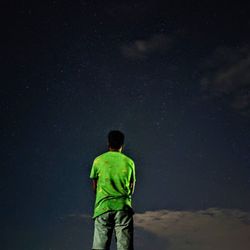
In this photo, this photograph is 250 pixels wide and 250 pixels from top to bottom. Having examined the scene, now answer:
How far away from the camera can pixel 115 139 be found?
19.1ft

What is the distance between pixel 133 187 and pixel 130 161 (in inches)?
14.9

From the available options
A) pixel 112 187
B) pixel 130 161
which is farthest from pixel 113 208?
pixel 130 161

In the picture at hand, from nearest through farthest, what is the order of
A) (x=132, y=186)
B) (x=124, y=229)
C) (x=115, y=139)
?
(x=124, y=229) → (x=132, y=186) → (x=115, y=139)

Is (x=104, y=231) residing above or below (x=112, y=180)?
below

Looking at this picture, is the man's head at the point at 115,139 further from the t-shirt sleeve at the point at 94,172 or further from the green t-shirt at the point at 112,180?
the t-shirt sleeve at the point at 94,172

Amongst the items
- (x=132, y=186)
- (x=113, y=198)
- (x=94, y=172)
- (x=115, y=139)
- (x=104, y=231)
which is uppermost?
(x=115, y=139)

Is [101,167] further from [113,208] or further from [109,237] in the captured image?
[109,237]

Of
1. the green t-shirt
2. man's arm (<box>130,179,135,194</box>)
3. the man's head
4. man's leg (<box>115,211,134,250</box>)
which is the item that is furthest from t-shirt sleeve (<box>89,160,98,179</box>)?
man's leg (<box>115,211,134,250</box>)

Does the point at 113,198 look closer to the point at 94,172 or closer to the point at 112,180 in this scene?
the point at 112,180

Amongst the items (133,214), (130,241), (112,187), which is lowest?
(130,241)

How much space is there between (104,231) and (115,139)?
134 centimetres

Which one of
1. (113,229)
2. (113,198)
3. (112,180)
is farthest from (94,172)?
(113,229)

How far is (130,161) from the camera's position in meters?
5.68

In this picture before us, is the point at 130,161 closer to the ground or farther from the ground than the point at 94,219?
farther from the ground
